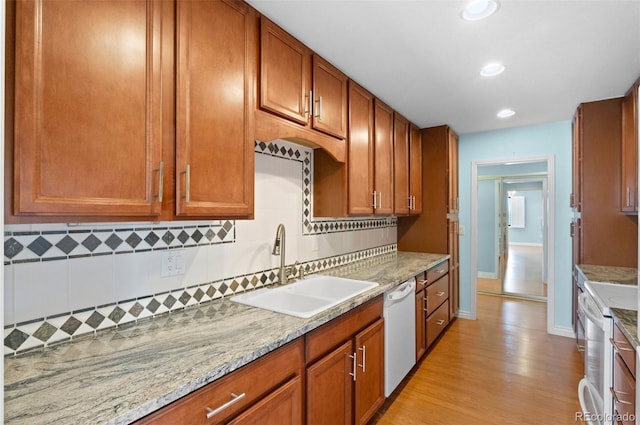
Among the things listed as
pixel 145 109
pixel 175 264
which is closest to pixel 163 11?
pixel 145 109

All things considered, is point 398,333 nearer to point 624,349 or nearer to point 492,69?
point 624,349

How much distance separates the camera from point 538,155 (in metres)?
3.56

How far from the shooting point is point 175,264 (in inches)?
58.1

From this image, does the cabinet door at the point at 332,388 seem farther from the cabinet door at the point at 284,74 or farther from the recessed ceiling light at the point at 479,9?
the recessed ceiling light at the point at 479,9

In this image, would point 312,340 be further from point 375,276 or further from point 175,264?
point 375,276

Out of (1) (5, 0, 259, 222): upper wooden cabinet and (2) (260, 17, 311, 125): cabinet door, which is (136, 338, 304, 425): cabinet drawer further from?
(2) (260, 17, 311, 125): cabinet door

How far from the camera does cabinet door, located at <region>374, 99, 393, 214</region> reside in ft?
8.80

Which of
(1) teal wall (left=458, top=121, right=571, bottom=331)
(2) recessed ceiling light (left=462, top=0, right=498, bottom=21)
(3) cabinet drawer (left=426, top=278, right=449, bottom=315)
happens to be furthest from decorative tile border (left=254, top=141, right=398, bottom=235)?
(1) teal wall (left=458, top=121, right=571, bottom=331)

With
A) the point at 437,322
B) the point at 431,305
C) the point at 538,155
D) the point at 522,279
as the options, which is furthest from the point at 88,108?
the point at 522,279

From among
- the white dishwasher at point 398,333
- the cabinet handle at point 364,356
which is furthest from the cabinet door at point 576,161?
the cabinet handle at point 364,356

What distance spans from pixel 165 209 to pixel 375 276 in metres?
1.63

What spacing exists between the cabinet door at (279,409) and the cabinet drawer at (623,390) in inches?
54.0

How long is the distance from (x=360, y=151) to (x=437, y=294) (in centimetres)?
167

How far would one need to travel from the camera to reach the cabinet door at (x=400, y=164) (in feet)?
9.96
